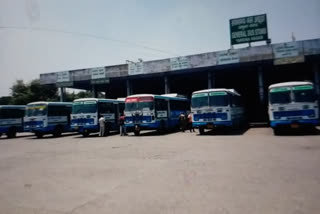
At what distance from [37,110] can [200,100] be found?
1355 cm

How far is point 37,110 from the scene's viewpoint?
2047 centimetres

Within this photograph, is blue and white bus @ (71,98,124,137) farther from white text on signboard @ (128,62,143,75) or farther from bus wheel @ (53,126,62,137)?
white text on signboard @ (128,62,143,75)

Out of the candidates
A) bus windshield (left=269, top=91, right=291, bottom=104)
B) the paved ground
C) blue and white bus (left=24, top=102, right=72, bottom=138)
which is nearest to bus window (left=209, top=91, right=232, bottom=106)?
bus windshield (left=269, top=91, right=291, bottom=104)

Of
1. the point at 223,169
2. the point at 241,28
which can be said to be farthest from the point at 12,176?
the point at 241,28

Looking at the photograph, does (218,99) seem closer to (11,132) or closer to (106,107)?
(106,107)

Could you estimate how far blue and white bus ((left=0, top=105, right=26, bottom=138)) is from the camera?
74.5ft

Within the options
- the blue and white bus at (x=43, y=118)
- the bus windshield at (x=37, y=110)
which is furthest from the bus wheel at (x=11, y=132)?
the bus windshield at (x=37, y=110)

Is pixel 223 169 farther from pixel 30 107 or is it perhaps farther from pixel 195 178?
pixel 30 107

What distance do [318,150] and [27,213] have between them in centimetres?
905

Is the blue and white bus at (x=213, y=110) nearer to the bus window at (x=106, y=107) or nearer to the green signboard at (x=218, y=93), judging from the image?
the green signboard at (x=218, y=93)

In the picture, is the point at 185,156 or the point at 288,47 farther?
the point at 288,47

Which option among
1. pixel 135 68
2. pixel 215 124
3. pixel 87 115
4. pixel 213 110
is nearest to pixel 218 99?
pixel 213 110

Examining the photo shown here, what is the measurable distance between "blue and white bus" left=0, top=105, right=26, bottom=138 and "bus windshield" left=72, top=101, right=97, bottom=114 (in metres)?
8.33

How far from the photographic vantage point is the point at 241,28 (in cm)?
2659
